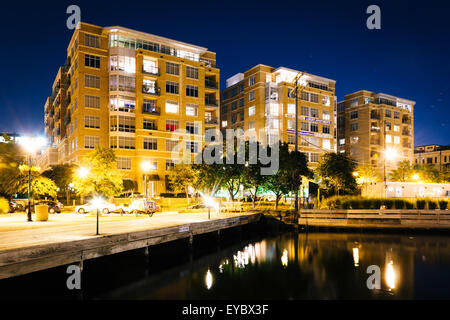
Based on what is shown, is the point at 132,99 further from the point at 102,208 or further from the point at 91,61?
the point at 102,208

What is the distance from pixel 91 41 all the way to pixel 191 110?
2215 cm

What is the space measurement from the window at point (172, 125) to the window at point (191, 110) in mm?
3321

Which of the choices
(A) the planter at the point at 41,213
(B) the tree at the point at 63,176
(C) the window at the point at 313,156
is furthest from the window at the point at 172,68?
(A) the planter at the point at 41,213

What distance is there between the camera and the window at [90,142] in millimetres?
62875

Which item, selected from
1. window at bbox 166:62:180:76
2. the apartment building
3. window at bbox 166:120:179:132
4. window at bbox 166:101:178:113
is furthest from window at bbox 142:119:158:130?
the apartment building

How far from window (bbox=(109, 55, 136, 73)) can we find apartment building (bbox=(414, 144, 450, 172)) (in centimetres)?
10344

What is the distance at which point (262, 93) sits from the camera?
84.5m

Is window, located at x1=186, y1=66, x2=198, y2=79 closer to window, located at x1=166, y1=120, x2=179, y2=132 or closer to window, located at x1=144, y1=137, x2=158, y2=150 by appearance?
window, located at x1=166, y1=120, x2=179, y2=132

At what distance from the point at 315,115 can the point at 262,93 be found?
568 inches

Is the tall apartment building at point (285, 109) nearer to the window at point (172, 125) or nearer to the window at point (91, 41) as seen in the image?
the window at point (172, 125)

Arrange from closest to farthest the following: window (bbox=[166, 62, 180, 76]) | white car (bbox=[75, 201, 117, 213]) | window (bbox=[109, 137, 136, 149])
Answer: white car (bbox=[75, 201, 117, 213]), window (bbox=[109, 137, 136, 149]), window (bbox=[166, 62, 180, 76])

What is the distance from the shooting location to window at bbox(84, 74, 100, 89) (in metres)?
63.1

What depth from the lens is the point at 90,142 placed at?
6334 centimetres
